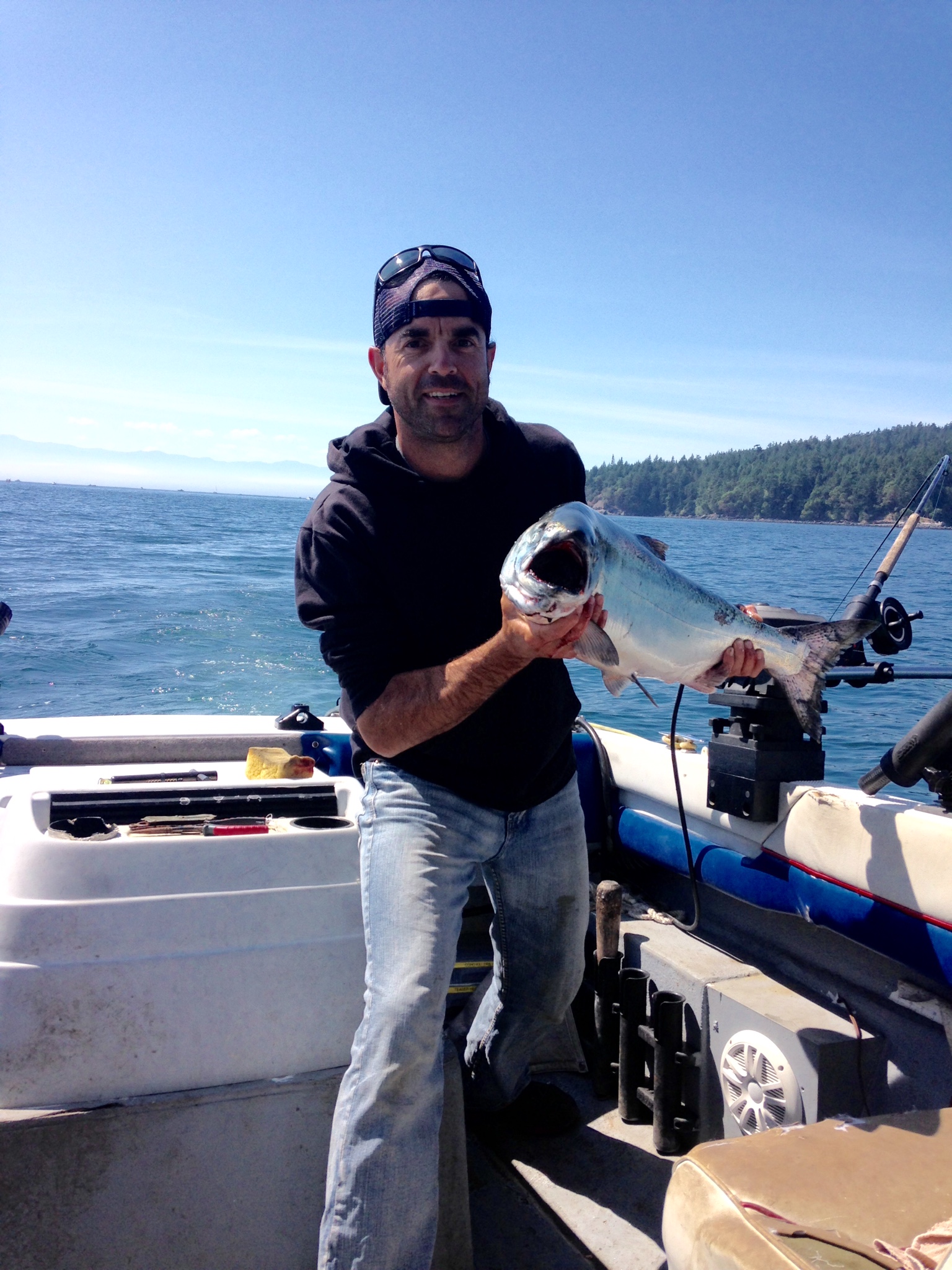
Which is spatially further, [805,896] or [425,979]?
[805,896]

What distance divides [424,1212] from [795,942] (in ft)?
6.42

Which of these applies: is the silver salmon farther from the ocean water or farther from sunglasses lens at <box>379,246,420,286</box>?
sunglasses lens at <box>379,246,420,286</box>

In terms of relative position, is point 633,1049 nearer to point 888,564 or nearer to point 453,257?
point 888,564

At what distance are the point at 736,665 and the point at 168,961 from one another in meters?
1.85

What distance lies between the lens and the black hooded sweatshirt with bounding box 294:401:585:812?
118 inches

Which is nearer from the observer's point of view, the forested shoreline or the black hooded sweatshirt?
the black hooded sweatshirt

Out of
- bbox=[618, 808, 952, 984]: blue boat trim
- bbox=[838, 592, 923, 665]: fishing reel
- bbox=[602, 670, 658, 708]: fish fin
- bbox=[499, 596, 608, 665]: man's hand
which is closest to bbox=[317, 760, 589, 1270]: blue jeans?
bbox=[602, 670, 658, 708]: fish fin

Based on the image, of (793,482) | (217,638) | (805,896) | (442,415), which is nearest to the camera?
(442,415)

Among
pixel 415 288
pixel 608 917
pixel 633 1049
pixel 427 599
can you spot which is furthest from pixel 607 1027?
pixel 415 288

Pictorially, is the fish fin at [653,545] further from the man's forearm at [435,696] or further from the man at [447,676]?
the man's forearm at [435,696]

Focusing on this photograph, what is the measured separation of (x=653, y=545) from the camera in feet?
9.84

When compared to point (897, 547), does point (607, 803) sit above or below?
below

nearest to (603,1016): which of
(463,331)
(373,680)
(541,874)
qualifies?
(541,874)

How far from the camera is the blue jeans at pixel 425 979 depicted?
93.4 inches
